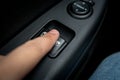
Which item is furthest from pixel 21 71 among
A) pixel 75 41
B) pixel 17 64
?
pixel 75 41

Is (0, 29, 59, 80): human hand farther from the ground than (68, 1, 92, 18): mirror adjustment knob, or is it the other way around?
(0, 29, 59, 80): human hand

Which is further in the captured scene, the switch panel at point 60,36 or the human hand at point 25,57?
the switch panel at point 60,36

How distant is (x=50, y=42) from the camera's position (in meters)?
0.65

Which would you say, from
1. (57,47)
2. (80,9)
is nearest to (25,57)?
(57,47)

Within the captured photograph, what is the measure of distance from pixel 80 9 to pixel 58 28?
3.2 inches

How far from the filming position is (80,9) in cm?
73

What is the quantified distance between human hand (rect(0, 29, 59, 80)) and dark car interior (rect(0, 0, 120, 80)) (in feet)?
0.09

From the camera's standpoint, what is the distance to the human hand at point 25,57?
565 mm

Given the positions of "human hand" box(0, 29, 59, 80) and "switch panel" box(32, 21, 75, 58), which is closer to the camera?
"human hand" box(0, 29, 59, 80)

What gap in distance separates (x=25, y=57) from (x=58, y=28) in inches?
6.1

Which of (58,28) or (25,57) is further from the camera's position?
(58,28)

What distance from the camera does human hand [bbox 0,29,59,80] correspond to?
565 mm

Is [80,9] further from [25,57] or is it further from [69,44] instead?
[25,57]

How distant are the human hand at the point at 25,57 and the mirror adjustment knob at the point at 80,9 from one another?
0.09 metres
